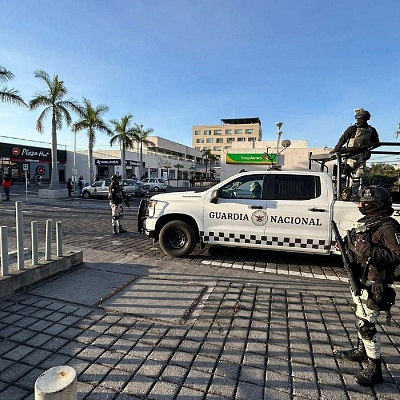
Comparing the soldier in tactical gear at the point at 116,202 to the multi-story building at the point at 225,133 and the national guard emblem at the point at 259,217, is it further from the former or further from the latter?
the multi-story building at the point at 225,133

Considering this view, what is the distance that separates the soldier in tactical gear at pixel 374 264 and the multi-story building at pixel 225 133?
86.6 metres

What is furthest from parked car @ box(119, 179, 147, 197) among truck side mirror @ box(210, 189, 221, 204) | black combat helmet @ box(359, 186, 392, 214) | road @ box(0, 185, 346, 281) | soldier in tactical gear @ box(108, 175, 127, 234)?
black combat helmet @ box(359, 186, 392, 214)

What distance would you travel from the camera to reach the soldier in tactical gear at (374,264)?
2197 millimetres

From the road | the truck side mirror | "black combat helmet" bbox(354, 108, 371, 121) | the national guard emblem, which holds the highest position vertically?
"black combat helmet" bbox(354, 108, 371, 121)

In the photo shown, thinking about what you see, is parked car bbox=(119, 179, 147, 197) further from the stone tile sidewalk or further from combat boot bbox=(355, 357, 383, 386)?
combat boot bbox=(355, 357, 383, 386)

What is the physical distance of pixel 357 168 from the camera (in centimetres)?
540

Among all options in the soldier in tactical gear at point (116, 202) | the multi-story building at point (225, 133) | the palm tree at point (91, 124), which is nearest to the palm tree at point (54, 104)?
the palm tree at point (91, 124)

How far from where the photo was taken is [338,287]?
4.40m

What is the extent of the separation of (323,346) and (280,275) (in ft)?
6.71

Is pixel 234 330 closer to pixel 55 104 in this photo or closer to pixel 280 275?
pixel 280 275

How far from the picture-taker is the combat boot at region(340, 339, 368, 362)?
2.54m

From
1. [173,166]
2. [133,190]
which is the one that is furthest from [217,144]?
[133,190]

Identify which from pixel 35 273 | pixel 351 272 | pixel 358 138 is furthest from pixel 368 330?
pixel 35 273

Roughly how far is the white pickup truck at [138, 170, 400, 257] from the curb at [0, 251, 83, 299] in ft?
5.59
